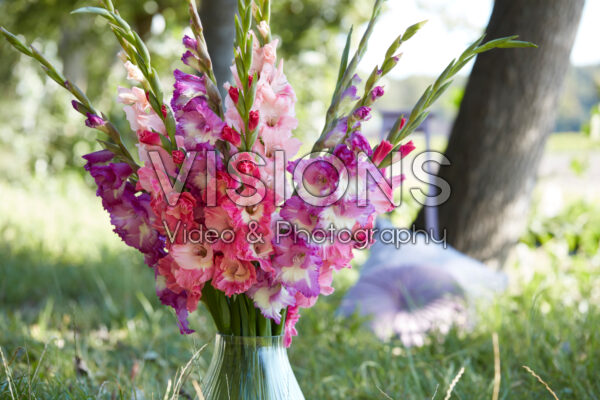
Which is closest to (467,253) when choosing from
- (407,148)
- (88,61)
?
(407,148)

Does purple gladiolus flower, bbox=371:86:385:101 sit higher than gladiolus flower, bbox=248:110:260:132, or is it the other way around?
purple gladiolus flower, bbox=371:86:385:101

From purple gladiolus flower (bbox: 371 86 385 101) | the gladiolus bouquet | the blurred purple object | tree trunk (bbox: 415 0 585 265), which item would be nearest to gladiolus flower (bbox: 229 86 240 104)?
the gladiolus bouquet

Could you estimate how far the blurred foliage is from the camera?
7250 mm

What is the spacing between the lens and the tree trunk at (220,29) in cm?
250

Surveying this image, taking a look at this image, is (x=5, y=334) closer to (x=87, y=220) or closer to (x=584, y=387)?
(x=584, y=387)

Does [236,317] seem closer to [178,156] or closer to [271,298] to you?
[271,298]

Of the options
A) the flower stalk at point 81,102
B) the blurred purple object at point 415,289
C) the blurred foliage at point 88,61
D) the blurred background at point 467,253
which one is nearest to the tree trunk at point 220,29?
the blurred background at point 467,253

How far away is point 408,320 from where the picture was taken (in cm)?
236

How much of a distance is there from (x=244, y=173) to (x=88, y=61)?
1102cm

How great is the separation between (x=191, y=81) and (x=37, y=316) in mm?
2044

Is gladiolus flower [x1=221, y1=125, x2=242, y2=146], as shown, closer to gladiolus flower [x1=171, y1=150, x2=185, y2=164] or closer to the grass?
gladiolus flower [x1=171, y1=150, x2=185, y2=164]

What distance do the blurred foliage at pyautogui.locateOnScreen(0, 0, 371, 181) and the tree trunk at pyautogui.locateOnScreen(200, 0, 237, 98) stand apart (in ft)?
14.1

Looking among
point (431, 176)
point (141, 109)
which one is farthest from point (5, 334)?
point (431, 176)

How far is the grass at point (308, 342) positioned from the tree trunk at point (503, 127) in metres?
0.38
